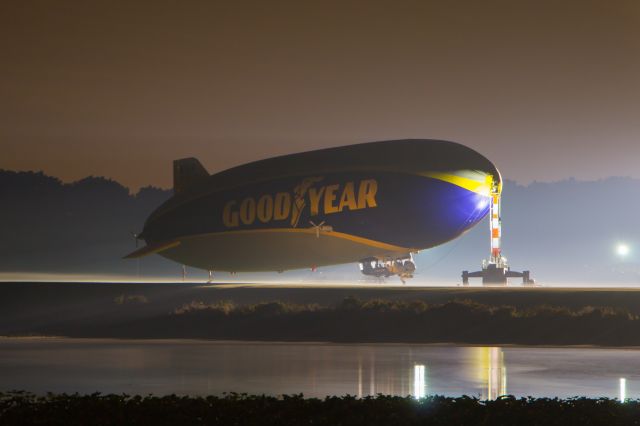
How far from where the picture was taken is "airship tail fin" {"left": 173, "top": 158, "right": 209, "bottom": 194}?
94625 millimetres

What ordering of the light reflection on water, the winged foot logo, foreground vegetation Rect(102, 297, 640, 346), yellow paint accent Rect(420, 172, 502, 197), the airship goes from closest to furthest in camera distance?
1. the light reflection on water
2. foreground vegetation Rect(102, 297, 640, 346)
3. yellow paint accent Rect(420, 172, 502, 197)
4. the airship
5. the winged foot logo

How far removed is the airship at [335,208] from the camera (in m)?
68.5

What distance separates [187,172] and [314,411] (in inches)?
3056

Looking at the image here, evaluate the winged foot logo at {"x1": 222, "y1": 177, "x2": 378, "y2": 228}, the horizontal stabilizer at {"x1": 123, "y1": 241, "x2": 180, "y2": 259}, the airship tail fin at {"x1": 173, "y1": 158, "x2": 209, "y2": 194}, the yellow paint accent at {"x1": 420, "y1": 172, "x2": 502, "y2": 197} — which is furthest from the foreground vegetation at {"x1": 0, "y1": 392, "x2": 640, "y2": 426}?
the airship tail fin at {"x1": 173, "y1": 158, "x2": 209, "y2": 194}

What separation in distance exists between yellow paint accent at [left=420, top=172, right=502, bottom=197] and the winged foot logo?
4143mm

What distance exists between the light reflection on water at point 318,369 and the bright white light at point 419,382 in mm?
25

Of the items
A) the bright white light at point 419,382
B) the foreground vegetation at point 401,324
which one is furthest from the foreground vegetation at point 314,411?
the foreground vegetation at point 401,324

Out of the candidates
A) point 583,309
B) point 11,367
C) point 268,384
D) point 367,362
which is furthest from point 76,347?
point 583,309

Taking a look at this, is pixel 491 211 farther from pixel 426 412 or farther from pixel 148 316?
pixel 426 412

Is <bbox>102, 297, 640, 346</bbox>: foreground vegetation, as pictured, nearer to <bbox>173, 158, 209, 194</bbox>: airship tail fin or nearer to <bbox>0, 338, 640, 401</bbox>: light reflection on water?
<bbox>0, 338, 640, 401</bbox>: light reflection on water

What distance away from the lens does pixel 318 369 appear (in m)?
31.3

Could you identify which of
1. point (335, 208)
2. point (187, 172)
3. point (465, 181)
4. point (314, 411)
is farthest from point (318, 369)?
point (187, 172)

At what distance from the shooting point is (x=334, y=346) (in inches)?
1702

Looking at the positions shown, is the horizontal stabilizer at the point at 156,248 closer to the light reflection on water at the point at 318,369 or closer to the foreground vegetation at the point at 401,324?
the foreground vegetation at the point at 401,324
